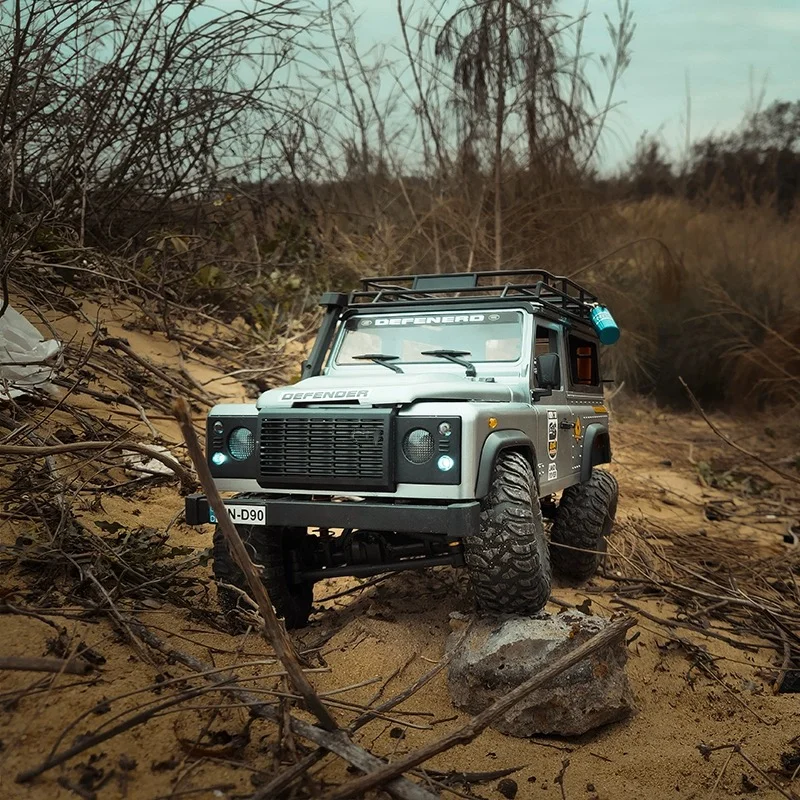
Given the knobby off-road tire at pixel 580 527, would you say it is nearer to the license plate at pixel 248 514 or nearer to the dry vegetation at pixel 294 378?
the dry vegetation at pixel 294 378

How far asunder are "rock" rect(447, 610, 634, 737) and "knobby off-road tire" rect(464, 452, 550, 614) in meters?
0.12

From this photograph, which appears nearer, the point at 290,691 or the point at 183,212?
the point at 290,691

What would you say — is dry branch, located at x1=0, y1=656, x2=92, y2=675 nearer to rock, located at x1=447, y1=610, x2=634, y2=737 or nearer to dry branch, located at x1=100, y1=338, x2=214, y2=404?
rock, located at x1=447, y1=610, x2=634, y2=737

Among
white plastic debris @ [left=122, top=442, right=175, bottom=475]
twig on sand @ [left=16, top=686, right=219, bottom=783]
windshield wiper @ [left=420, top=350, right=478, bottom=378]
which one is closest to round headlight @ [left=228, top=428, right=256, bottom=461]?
windshield wiper @ [left=420, top=350, right=478, bottom=378]

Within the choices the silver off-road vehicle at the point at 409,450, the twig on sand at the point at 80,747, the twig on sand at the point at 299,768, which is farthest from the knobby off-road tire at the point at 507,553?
the twig on sand at the point at 80,747

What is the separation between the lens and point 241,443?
4.02 meters

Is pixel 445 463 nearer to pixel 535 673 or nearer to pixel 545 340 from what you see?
pixel 535 673

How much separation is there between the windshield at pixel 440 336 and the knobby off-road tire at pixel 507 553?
3.25ft

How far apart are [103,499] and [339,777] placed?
309cm

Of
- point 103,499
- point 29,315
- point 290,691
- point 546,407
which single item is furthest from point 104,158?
point 290,691

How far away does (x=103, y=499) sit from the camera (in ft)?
17.9

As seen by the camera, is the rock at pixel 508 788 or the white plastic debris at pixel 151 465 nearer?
the rock at pixel 508 788

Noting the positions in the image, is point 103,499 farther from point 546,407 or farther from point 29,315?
point 546,407

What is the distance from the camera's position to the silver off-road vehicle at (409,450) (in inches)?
143
